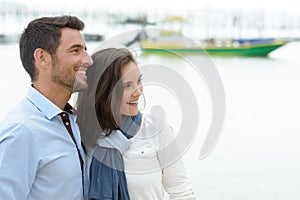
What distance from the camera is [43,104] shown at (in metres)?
0.98

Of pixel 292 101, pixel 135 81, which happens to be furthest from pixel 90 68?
pixel 292 101

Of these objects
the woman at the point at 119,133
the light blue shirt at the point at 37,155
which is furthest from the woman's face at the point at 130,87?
the light blue shirt at the point at 37,155

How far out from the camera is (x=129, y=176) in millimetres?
1052

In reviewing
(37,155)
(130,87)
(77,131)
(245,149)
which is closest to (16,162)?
(37,155)

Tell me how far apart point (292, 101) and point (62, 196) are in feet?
23.4

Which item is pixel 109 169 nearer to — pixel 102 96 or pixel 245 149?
pixel 102 96

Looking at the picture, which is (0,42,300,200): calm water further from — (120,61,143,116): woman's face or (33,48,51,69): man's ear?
(33,48,51,69): man's ear

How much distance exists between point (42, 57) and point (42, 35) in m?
0.04

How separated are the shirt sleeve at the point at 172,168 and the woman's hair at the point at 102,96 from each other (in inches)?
4.2

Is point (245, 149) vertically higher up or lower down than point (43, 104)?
lower down

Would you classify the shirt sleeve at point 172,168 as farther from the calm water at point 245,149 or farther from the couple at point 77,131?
the calm water at point 245,149

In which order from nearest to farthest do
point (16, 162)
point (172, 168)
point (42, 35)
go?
point (16, 162) < point (42, 35) < point (172, 168)

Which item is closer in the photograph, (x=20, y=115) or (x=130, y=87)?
(x=20, y=115)

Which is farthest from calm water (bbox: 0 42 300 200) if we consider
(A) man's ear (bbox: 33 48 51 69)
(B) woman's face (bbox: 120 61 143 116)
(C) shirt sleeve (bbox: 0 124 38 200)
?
(C) shirt sleeve (bbox: 0 124 38 200)
